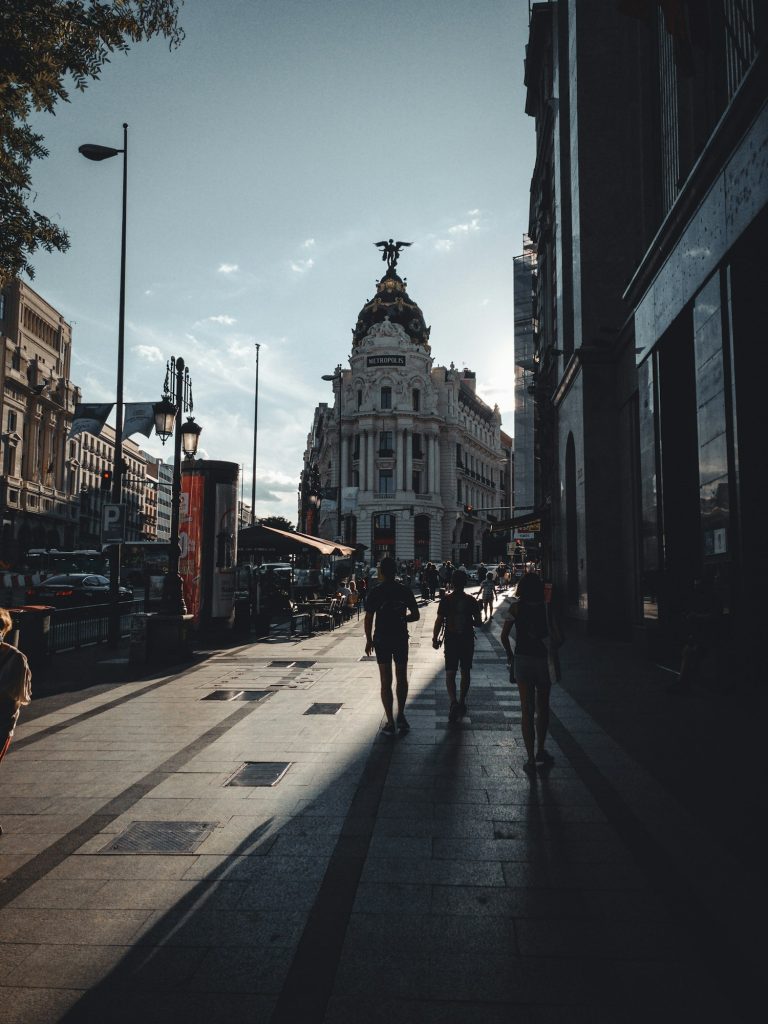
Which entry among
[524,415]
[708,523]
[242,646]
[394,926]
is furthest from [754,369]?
[524,415]

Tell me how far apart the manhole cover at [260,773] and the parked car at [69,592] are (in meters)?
19.2

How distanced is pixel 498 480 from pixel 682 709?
101361mm

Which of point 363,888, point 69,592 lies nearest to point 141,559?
point 69,592

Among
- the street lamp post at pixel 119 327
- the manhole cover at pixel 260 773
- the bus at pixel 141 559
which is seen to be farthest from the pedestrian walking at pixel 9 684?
the bus at pixel 141 559

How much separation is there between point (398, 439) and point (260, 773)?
72.7m

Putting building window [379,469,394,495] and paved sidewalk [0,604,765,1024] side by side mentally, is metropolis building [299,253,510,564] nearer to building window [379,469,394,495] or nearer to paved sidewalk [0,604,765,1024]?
building window [379,469,394,495]

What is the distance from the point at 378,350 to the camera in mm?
79375

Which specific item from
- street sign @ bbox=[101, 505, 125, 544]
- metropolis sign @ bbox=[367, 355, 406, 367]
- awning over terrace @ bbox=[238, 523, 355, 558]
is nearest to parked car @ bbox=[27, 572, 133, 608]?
awning over terrace @ bbox=[238, 523, 355, 558]

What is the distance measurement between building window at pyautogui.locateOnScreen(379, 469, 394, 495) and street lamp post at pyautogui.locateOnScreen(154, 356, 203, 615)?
192 ft

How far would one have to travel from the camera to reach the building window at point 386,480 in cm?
7831

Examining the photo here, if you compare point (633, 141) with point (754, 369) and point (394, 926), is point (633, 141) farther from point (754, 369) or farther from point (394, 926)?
point (394, 926)

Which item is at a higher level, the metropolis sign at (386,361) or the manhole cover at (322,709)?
the metropolis sign at (386,361)

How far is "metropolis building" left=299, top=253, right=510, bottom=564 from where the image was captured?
76812mm

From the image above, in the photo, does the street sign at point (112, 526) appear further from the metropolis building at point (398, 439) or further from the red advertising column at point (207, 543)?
the metropolis building at point (398, 439)
